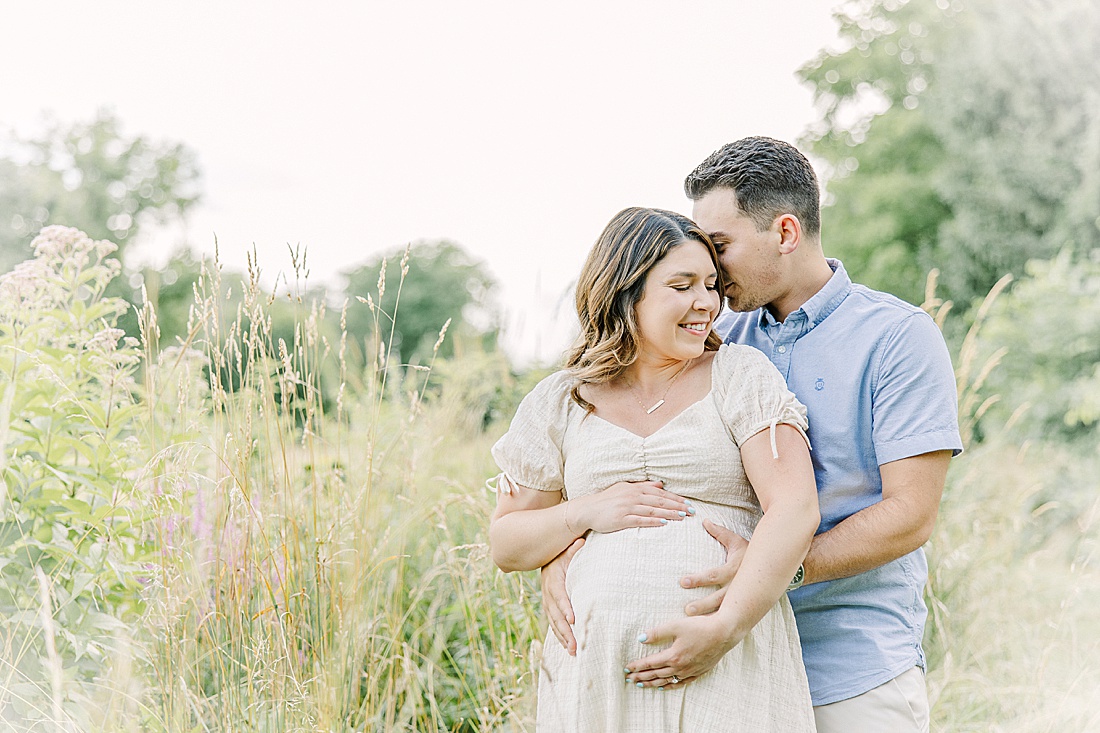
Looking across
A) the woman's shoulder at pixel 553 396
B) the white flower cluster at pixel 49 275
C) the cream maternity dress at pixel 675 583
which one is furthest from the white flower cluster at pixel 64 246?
the cream maternity dress at pixel 675 583

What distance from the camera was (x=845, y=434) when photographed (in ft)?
6.31

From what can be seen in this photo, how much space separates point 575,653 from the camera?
1.75 m

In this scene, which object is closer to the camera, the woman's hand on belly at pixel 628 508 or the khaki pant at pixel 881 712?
the woman's hand on belly at pixel 628 508

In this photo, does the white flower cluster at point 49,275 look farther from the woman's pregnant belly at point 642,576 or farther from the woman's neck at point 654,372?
the woman's pregnant belly at point 642,576

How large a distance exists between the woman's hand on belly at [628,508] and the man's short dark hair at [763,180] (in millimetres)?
670

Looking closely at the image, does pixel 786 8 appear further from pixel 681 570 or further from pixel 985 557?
pixel 681 570

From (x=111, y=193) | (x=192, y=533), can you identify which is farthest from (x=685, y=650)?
(x=111, y=193)

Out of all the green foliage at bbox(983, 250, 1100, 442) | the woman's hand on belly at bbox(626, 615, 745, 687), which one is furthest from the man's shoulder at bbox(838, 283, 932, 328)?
the green foliage at bbox(983, 250, 1100, 442)

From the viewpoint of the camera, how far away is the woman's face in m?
1.86

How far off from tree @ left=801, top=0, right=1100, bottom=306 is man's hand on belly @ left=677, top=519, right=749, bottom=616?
1008 cm

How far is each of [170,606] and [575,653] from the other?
95cm

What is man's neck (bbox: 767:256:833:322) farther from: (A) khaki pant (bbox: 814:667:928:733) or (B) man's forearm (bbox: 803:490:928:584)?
(A) khaki pant (bbox: 814:667:928:733)

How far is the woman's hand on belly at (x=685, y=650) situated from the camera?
1.61 meters

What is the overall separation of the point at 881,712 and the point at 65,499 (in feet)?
6.52
